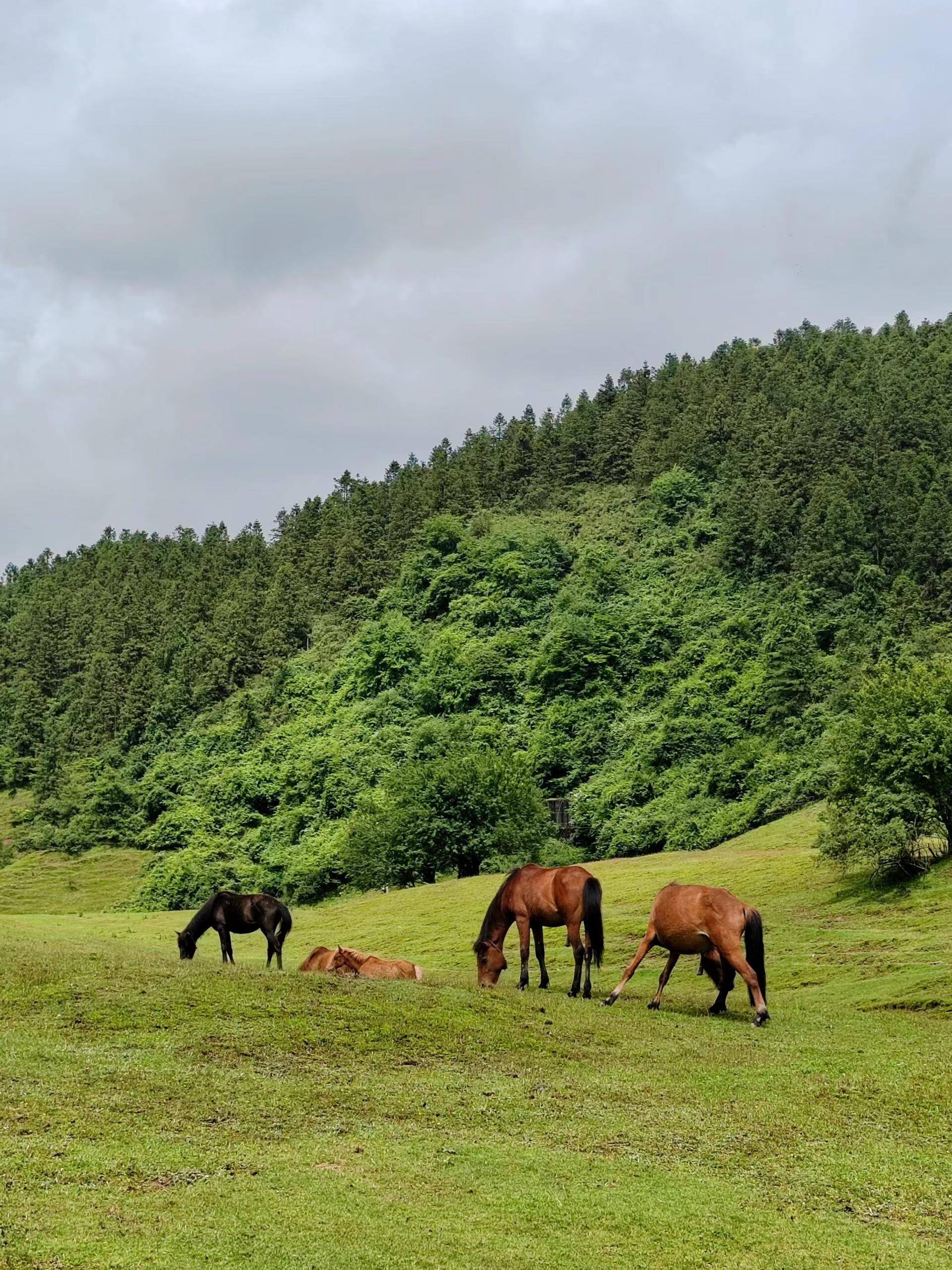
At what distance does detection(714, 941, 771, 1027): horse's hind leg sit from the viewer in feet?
69.7

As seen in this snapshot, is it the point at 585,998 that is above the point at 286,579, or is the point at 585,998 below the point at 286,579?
below

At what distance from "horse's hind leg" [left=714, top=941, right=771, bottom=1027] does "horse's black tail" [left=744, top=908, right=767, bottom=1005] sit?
0.09 m

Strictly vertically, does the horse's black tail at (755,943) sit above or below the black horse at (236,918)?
below

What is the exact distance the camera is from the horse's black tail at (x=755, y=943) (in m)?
21.8

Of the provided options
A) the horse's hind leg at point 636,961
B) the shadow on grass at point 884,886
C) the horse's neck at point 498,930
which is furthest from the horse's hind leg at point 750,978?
the shadow on grass at point 884,886

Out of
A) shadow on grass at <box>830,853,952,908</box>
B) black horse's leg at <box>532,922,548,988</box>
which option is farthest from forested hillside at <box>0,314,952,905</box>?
black horse's leg at <box>532,922,548,988</box>

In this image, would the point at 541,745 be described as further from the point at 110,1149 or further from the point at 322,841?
the point at 110,1149

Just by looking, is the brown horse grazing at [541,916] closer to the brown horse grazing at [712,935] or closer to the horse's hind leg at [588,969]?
the horse's hind leg at [588,969]

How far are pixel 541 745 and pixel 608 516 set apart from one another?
181 feet

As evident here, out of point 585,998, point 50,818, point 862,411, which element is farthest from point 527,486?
point 585,998

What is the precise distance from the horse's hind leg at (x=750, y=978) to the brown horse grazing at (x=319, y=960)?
28.3 feet

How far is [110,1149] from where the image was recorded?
11.7 m

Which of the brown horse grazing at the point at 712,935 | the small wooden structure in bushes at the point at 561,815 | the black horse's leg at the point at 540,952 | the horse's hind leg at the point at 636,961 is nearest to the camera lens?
the brown horse grazing at the point at 712,935

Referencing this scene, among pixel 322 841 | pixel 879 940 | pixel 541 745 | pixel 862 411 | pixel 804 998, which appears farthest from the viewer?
pixel 862 411
